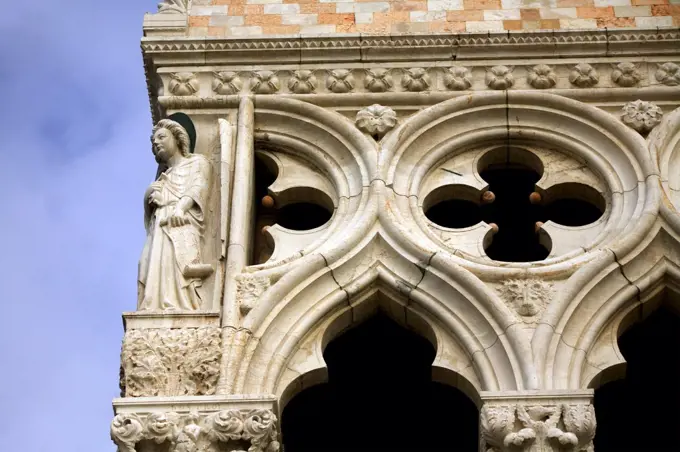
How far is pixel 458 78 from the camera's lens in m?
15.7

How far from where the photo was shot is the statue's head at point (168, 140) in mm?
15117

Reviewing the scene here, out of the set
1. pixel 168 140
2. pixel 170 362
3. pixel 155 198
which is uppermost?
pixel 168 140

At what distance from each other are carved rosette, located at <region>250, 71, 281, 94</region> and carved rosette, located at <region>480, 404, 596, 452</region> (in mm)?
3501

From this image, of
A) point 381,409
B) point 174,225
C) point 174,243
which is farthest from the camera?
point 381,409

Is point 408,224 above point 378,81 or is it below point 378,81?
below

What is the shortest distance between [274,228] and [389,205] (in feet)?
2.74

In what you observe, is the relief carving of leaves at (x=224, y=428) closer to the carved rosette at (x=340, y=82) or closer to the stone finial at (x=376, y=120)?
the stone finial at (x=376, y=120)

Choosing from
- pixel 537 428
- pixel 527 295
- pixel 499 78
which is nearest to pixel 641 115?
pixel 499 78

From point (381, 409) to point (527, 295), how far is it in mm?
2797

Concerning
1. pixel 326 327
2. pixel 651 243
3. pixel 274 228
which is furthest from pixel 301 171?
pixel 651 243

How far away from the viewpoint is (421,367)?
16.2 metres

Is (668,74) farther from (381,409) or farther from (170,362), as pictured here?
(170,362)

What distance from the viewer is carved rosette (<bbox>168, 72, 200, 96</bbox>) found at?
15.7 meters

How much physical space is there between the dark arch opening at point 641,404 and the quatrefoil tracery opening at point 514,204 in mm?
1121
